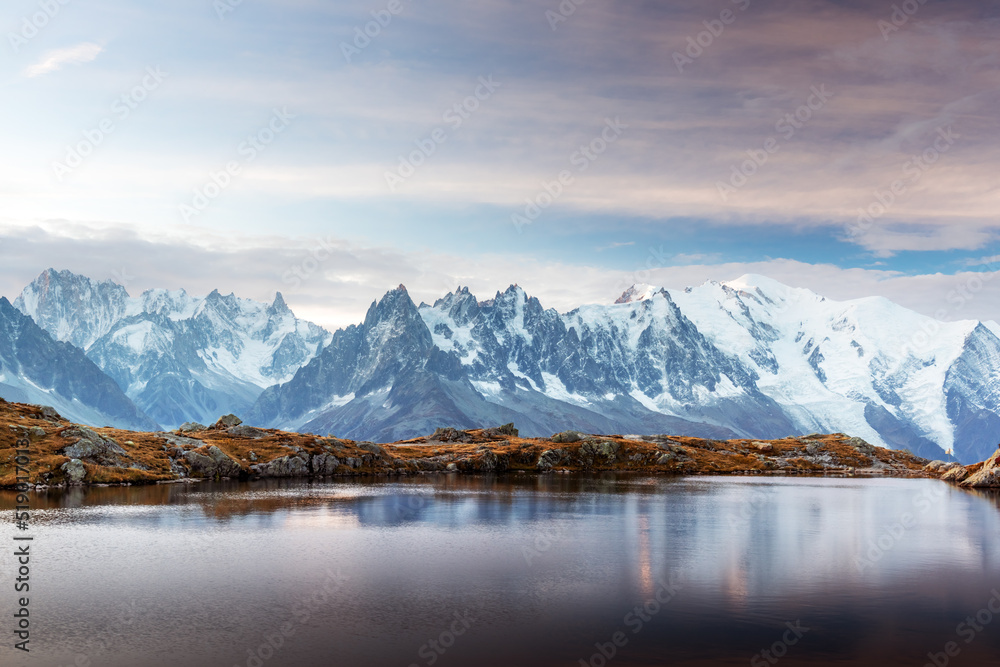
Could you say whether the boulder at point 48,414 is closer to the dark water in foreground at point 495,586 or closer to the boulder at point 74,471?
the boulder at point 74,471

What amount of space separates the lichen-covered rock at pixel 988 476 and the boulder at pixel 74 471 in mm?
201659

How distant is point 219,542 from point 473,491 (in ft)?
260

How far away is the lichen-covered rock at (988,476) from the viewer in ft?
591

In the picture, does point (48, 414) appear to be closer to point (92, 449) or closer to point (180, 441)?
point (180, 441)

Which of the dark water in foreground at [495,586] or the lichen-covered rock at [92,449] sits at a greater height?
the lichen-covered rock at [92,449]

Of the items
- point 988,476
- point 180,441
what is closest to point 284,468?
point 180,441

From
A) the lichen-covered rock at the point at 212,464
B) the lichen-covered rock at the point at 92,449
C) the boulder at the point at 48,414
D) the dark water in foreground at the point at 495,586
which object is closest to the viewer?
the dark water in foreground at the point at 495,586

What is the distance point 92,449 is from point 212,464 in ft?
97.9

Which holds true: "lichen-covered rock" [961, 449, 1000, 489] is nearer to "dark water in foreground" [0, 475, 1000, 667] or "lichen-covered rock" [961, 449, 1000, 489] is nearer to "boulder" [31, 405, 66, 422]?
"dark water in foreground" [0, 475, 1000, 667]

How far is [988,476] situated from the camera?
18200 centimetres

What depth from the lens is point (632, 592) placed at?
59.5 metres

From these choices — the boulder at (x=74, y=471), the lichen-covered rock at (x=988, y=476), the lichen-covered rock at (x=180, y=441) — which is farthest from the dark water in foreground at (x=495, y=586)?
the lichen-covered rock at (x=988, y=476)

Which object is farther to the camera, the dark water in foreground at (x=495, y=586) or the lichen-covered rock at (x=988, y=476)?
the lichen-covered rock at (x=988, y=476)

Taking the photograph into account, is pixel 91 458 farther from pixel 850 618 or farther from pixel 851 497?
pixel 851 497
